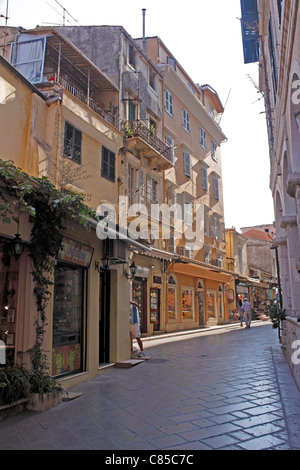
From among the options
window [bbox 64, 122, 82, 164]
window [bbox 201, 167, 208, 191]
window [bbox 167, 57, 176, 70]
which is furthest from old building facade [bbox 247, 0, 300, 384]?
window [bbox 201, 167, 208, 191]

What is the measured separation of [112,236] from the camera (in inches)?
328

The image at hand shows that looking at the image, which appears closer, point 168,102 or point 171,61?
point 168,102

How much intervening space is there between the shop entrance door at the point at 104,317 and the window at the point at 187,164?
15.3 metres

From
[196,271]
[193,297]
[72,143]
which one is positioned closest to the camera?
[72,143]

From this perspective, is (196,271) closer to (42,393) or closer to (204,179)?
(204,179)

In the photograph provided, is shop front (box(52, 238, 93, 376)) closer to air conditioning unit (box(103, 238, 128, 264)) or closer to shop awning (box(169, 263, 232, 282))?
air conditioning unit (box(103, 238, 128, 264))

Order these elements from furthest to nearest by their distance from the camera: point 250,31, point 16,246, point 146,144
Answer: point 250,31 → point 146,144 → point 16,246

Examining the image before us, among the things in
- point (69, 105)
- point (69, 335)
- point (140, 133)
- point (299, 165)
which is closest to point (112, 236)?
point (69, 335)

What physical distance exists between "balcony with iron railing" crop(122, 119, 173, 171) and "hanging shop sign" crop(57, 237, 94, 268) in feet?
31.0

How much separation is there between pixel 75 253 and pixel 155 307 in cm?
1148

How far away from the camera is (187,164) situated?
2409 cm

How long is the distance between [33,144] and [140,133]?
7.49 meters

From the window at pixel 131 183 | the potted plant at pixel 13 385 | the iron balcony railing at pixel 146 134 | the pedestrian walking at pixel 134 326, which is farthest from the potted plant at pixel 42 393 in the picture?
the iron balcony railing at pixel 146 134

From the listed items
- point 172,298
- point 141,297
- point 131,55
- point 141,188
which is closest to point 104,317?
point 141,297
